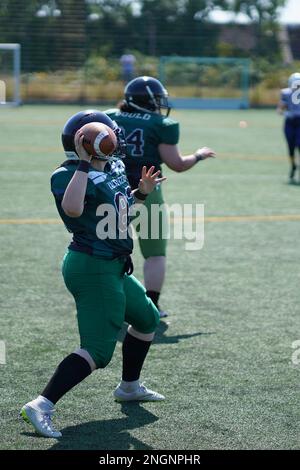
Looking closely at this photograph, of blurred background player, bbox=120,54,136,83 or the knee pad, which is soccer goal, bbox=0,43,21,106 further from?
the knee pad

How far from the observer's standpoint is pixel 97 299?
14.3ft

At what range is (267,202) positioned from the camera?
39.2ft

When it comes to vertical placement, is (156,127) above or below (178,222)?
above

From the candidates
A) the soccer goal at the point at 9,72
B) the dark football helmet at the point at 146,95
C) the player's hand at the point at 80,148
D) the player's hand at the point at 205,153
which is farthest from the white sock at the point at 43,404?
the soccer goal at the point at 9,72

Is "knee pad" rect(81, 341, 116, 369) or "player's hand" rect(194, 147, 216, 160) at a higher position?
"player's hand" rect(194, 147, 216, 160)

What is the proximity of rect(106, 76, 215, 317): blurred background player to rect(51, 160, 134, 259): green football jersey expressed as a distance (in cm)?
200

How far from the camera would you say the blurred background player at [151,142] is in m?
6.46

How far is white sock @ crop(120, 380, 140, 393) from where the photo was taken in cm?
478

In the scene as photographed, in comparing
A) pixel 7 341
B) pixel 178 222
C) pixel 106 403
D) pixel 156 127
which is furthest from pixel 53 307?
pixel 178 222

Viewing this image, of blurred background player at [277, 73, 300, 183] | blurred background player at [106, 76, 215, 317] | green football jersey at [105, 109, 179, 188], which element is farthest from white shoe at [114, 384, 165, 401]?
blurred background player at [277, 73, 300, 183]

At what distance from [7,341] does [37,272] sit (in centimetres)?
207

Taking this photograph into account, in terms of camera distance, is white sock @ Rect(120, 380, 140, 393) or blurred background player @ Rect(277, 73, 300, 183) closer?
white sock @ Rect(120, 380, 140, 393)

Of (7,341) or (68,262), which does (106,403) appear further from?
(7,341)
